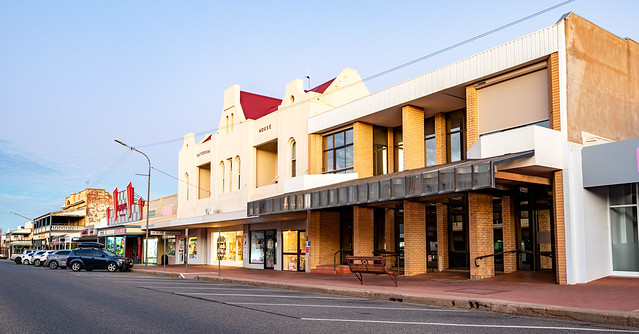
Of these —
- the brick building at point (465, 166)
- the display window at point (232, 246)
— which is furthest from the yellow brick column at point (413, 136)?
the display window at point (232, 246)

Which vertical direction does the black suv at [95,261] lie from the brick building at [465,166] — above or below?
below

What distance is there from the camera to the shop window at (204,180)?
4213 centimetres

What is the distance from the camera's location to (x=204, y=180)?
141 feet

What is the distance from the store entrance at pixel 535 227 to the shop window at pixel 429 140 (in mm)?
4865

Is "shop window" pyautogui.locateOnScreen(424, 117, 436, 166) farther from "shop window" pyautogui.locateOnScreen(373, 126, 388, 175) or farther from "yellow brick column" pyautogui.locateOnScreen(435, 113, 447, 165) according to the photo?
"shop window" pyautogui.locateOnScreen(373, 126, 388, 175)

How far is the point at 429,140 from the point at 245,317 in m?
16.6

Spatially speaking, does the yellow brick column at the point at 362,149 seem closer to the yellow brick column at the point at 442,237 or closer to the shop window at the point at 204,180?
the yellow brick column at the point at 442,237

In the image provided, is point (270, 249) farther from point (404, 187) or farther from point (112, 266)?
point (404, 187)

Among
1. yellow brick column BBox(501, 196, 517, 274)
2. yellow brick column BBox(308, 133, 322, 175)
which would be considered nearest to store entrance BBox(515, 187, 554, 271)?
yellow brick column BBox(501, 196, 517, 274)

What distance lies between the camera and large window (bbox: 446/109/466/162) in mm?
23875


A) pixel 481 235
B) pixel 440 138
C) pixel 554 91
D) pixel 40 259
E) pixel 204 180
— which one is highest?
pixel 554 91

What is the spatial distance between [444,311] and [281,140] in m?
20.8

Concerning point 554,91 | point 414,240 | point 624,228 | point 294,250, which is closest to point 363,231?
point 414,240

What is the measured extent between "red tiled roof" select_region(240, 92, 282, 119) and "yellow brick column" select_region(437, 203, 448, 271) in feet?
56.2
